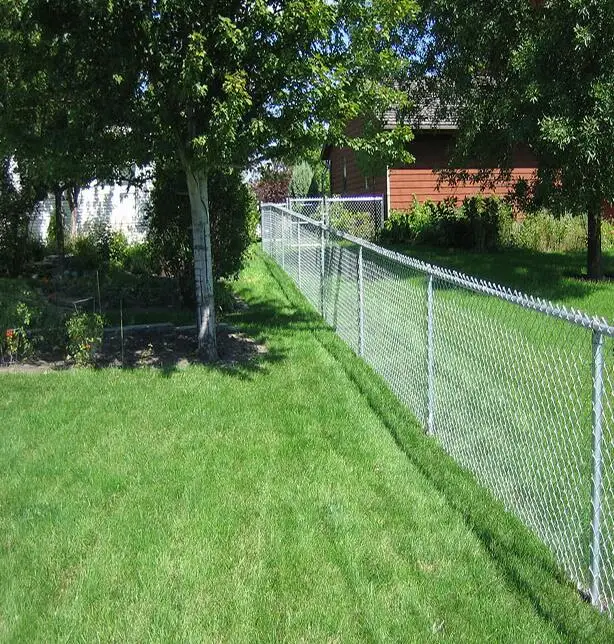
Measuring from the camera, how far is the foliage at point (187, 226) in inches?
352

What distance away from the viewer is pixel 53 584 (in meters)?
3.04

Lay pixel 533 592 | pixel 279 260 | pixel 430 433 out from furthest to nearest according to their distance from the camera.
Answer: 1. pixel 279 260
2. pixel 430 433
3. pixel 533 592

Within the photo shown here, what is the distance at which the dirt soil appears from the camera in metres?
6.81

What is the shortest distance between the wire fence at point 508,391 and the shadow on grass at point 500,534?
7cm

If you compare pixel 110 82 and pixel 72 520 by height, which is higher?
pixel 110 82

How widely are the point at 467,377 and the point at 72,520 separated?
293 centimetres

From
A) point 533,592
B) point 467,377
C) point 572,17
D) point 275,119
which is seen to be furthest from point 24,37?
point 572,17

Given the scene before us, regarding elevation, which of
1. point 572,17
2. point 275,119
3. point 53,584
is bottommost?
point 53,584

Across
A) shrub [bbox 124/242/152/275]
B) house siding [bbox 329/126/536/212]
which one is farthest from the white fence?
house siding [bbox 329/126/536/212]

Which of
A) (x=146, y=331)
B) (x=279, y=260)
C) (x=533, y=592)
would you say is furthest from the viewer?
(x=279, y=260)

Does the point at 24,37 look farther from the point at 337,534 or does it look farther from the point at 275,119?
the point at 337,534

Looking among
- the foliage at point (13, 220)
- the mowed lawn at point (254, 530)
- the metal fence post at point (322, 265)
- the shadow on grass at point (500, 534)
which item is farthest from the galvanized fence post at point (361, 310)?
Answer: the foliage at point (13, 220)

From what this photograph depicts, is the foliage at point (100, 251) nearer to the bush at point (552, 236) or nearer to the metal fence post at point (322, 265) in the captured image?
the metal fence post at point (322, 265)

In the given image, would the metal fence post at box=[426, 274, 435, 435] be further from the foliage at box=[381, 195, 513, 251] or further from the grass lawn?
the foliage at box=[381, 195, 513, 251]
